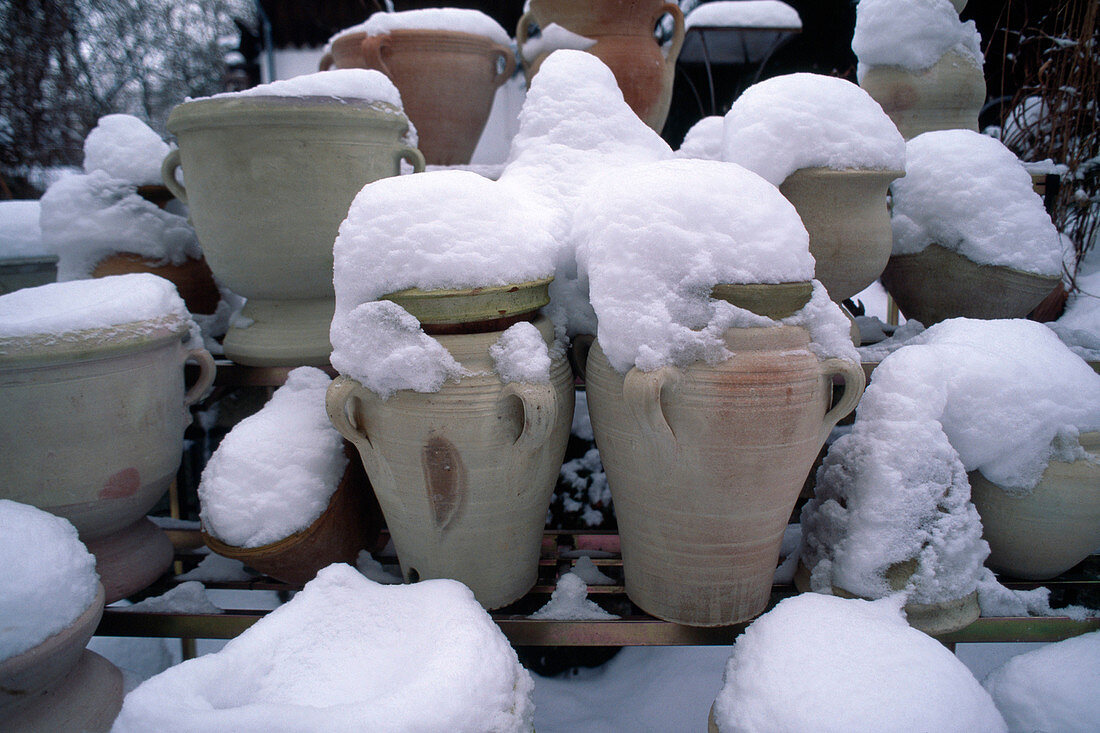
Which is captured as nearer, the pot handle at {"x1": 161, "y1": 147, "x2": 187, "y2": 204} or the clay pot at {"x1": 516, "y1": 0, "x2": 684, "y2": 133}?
the pot handle at {"x1": 161, "y1": 147, "x2": 187, "y2": 204}

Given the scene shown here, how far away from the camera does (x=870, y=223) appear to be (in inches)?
44.6

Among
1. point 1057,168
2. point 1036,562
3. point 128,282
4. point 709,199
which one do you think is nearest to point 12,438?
point 128,282

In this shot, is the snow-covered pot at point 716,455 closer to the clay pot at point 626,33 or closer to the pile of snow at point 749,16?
the clay pot at point 626,33

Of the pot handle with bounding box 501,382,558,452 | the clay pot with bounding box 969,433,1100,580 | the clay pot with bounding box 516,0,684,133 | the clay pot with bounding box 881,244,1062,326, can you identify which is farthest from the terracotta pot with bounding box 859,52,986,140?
the pot handle with bounding box 501,382,558,452

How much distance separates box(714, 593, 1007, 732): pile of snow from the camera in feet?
2.28

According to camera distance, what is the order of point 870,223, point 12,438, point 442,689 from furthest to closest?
1. point 870,223
2. point 12,438
3. point 442,689

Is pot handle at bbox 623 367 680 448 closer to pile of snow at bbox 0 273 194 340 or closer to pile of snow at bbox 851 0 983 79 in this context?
pile of snow at bbox 0 273 194 340

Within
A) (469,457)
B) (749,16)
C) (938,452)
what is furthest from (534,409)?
(749,16)

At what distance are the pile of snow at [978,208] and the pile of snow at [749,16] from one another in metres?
1.93

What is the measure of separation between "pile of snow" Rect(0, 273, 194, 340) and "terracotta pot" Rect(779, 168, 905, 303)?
3.59ft

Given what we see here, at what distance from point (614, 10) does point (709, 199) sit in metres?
0.86

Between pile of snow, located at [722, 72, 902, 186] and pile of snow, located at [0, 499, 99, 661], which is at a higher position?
pile of snow, located at [722, 72, 902, 186]

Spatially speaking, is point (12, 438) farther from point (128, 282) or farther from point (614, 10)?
point (614, 10)

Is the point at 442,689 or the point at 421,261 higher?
the point at 421,261
